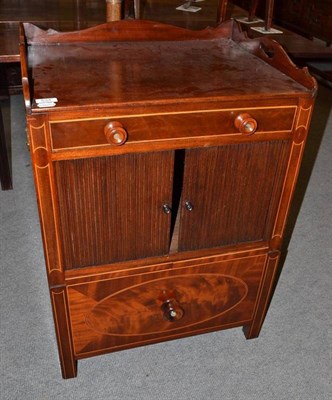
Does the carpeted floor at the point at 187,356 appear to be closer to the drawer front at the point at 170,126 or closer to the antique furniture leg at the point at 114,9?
the drawer front at the point at 170,126

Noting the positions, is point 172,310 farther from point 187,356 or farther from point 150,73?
point 150,73

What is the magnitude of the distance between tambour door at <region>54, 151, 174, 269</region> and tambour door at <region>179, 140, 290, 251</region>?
60 millimetres

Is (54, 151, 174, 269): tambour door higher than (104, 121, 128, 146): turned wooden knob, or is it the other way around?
(104, 121, 128, 146): turned wooden knob

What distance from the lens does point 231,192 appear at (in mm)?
1115

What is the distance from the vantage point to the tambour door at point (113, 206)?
3.20ft

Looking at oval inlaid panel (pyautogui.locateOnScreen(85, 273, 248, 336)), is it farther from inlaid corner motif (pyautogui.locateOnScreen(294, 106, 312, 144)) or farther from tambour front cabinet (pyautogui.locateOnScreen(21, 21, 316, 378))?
inlaid corner motif (pyautogui.locateOnScreen(294, 106, 312, 144))

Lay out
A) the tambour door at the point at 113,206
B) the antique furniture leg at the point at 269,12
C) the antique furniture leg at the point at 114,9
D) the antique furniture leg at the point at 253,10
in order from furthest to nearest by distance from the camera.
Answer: the antique furniture leg at the point at 253,10 → the antique furniture leg at the point at 269,12 → the antique furniture leg at the point at 114,9 → the tambour door at the point at 113,206

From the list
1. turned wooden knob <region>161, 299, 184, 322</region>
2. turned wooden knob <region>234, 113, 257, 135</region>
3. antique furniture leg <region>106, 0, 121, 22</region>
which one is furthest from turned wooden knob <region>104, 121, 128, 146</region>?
antique furniture leg <region>106, 0, 121, 22</region>

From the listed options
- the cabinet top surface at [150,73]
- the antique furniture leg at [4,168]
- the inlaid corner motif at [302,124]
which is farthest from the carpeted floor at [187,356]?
the cabinet top surface at [150,73]

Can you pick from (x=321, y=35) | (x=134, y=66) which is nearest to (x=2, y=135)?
(x=134, y=66)

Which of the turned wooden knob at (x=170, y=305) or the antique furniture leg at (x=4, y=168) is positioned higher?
the turned wooden knob at (x=170, y=305)

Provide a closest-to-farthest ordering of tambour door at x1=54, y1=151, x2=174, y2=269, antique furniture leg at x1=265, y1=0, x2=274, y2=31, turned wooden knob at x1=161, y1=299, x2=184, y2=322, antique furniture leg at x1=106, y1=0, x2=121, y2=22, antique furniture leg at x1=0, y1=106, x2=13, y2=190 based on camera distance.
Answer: tambour door at x1=54, y1=151, x2=174, y2=269 → turned wooden knob at x1=161, y1=299, x2=184, y2=322 → antique furniture leg at x1=106, y1=0, x2=121, y2=22 → antique furniture leg at x1=265, y1=0, x2=274, y2=31 → antique furniture leg at x1=0, y1=106, x2=13, y2=190

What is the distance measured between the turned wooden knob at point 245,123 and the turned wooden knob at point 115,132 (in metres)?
0.25

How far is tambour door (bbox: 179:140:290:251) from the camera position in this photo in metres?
1.06
